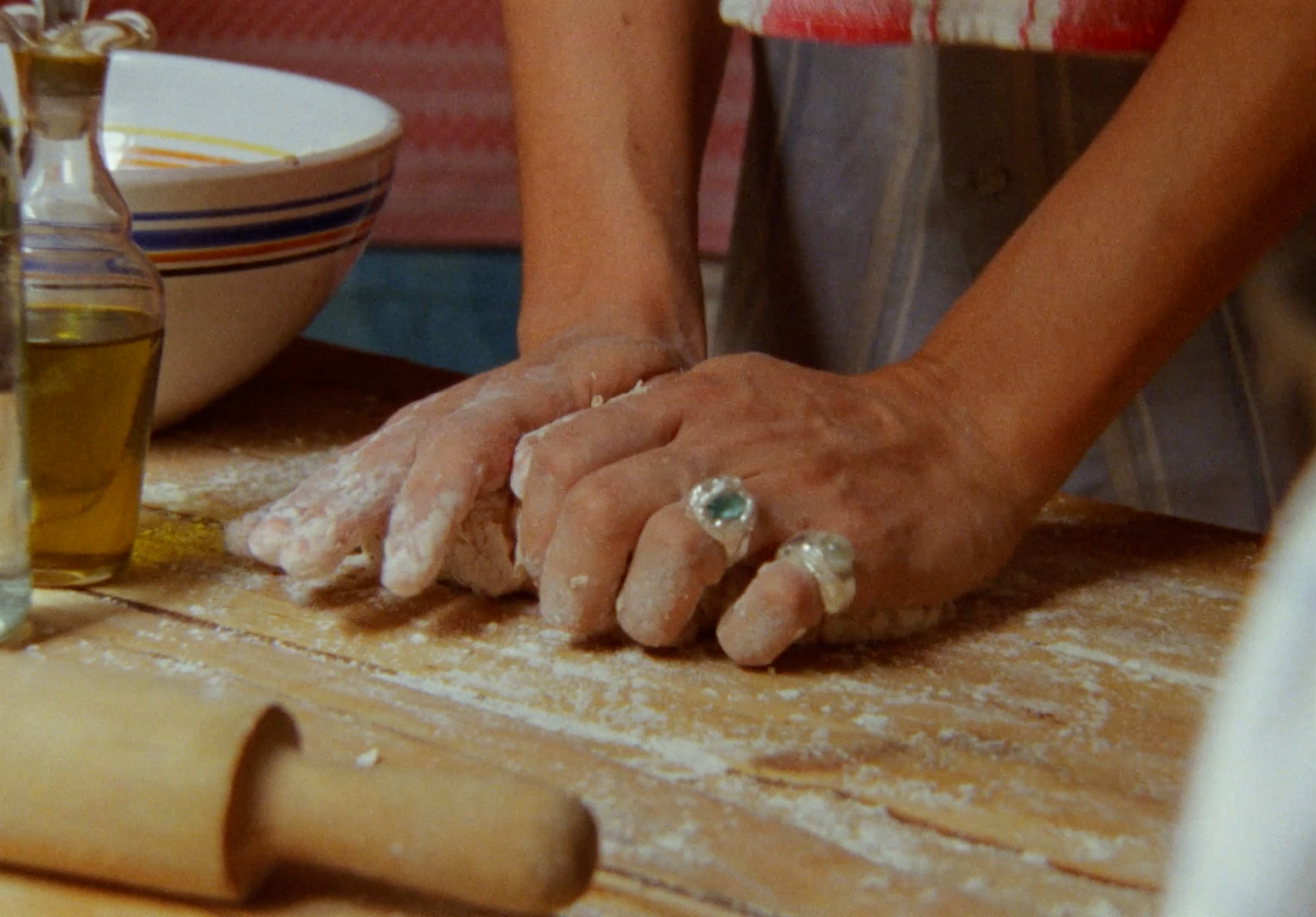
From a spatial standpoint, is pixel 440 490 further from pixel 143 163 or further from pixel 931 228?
pixel 931 228

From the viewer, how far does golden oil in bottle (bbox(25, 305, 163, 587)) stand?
25.6 inches

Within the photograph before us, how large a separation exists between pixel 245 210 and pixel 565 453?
0.83 feet

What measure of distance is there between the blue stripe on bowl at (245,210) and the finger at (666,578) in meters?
0.32

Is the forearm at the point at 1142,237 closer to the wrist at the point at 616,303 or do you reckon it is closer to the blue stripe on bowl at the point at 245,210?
the wrist at the point at 616,303

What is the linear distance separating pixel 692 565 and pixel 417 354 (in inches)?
49.9

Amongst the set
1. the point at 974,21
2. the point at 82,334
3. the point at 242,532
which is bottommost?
the point at 242,532

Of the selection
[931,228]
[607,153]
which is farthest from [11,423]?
[931,228]

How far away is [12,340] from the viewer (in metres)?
0.60

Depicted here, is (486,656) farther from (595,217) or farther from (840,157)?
(840,157)

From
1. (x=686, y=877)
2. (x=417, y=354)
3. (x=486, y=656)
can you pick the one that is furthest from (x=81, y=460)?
(x=417, y=354)

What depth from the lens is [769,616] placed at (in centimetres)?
64

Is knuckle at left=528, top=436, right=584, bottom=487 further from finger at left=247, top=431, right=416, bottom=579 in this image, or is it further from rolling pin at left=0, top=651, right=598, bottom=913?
rolling pin at left=0, top=651, right=598, bottom=913

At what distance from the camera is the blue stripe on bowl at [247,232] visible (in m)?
0.79

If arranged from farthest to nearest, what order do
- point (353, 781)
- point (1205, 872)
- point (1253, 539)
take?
point (1253, 539)
point (353, 781)
point (1205, 872)
